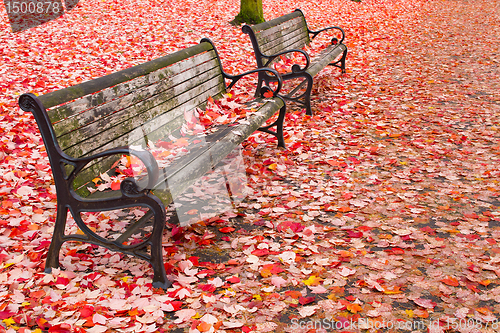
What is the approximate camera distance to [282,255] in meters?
2.63

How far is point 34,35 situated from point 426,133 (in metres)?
8.03

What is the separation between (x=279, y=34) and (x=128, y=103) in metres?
3.31

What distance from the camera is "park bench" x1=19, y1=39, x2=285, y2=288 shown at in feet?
7.41

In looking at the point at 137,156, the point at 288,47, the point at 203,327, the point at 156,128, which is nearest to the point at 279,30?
the point at 288,47

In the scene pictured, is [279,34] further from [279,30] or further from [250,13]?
[250,13]

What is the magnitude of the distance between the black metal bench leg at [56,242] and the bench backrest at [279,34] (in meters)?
3.03

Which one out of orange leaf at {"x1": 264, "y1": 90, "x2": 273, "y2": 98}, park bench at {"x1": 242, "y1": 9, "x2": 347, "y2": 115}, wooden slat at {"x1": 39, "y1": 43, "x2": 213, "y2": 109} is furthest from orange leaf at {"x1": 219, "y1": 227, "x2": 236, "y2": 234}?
park bench at {"x1": 242, "y1": 9, "x2": 347, "y2": 115}

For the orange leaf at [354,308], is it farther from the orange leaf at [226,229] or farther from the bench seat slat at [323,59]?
the bench seat slat at [323,59]

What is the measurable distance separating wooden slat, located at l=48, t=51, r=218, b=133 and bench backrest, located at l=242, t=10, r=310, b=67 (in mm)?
1510

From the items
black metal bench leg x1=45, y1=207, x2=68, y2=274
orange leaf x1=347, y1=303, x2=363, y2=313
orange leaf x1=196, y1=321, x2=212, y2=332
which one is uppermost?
black metal bench leg x1=45, y1=207, x2=68, y2=274

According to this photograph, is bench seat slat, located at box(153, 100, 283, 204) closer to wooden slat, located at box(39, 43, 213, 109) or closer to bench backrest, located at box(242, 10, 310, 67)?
wooden slat, located at box(39, 43, 213, 109)

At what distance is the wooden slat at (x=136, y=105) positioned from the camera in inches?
96.2

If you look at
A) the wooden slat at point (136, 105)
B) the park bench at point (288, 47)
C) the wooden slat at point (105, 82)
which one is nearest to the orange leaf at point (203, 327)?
the wooden slat at point (136, 105)

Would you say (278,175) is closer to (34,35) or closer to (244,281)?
(244,281)
